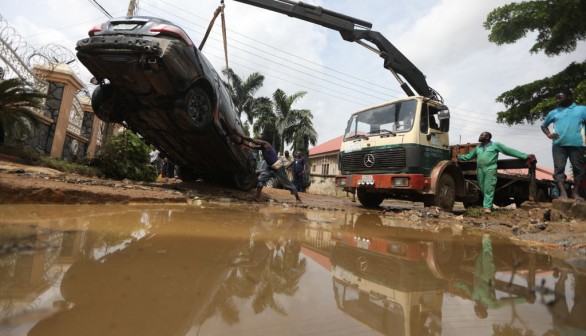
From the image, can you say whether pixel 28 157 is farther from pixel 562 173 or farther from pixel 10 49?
pixel 562 173

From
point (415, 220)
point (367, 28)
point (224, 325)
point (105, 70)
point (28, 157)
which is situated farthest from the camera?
point (367, 28)

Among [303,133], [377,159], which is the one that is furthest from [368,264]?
[303,133]

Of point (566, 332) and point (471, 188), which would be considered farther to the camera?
point (471, 188)

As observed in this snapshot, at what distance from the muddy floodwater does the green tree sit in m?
11.2

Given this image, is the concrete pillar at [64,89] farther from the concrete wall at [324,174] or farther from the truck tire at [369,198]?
the concrete wall at [324,174]

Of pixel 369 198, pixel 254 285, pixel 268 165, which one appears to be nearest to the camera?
pixel 254 285

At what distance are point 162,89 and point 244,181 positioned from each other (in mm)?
3438

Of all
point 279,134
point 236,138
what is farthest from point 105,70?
point 279,134

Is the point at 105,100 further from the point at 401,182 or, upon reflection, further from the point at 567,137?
the point at 567,137

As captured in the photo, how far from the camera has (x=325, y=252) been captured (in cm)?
225

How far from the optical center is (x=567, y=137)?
14.8ft

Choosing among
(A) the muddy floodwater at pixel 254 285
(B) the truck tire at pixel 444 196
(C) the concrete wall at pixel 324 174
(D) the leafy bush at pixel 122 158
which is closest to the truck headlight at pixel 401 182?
(B) the truck tire at pixel 444 196

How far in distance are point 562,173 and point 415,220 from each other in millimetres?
2394

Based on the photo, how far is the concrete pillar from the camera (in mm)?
8252
